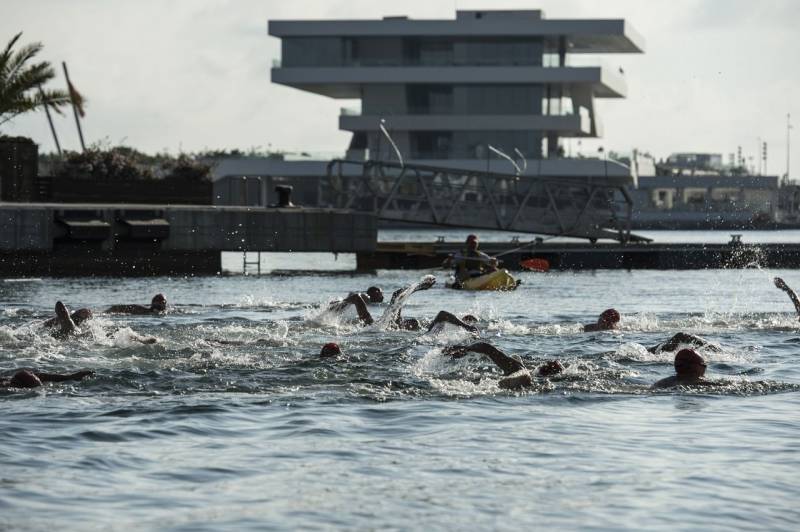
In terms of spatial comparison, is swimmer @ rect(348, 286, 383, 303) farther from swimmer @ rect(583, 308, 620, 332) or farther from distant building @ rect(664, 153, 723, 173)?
distant building @ rect(664, 153, 723, 173)

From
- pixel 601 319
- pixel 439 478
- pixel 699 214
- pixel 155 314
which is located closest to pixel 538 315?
pixel 601 319

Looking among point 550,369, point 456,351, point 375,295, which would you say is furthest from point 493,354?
point 375,295

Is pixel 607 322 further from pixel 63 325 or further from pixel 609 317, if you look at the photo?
pixel 63 325

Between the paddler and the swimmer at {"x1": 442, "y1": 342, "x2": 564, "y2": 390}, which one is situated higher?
the paddler

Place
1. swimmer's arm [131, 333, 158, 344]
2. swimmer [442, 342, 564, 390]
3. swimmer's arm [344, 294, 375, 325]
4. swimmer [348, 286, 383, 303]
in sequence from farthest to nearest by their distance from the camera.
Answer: swimmer [348, 286, 383, 303]
swimmer's arm [344, 294, 375, 325]
swimmer's arm [131, 333, 158, 344]
swimmer [442, 342, 564, 390]

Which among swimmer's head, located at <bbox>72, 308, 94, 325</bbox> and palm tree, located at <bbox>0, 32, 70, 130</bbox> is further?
palm tree, located at <bbox>0, 32, 70, 130</bbox>

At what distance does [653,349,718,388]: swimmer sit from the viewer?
18.9 metres

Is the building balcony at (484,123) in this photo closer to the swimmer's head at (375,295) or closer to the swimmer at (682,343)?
the swimmer's head at (375,295)

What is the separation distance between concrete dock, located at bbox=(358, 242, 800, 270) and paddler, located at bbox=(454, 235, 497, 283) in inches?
567

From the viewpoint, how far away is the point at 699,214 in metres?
143

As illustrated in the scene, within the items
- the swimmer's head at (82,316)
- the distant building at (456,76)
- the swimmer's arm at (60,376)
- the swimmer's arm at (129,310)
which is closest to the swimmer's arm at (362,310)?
the swimmer's head at (82,316)

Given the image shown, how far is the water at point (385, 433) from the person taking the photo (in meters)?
12.0

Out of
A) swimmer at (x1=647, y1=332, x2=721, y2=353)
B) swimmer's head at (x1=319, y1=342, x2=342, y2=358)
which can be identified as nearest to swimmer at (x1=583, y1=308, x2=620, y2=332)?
swimmer at (x1=647, y1=332, x2=721, y2=353)

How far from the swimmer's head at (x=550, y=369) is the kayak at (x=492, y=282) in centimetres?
1990
